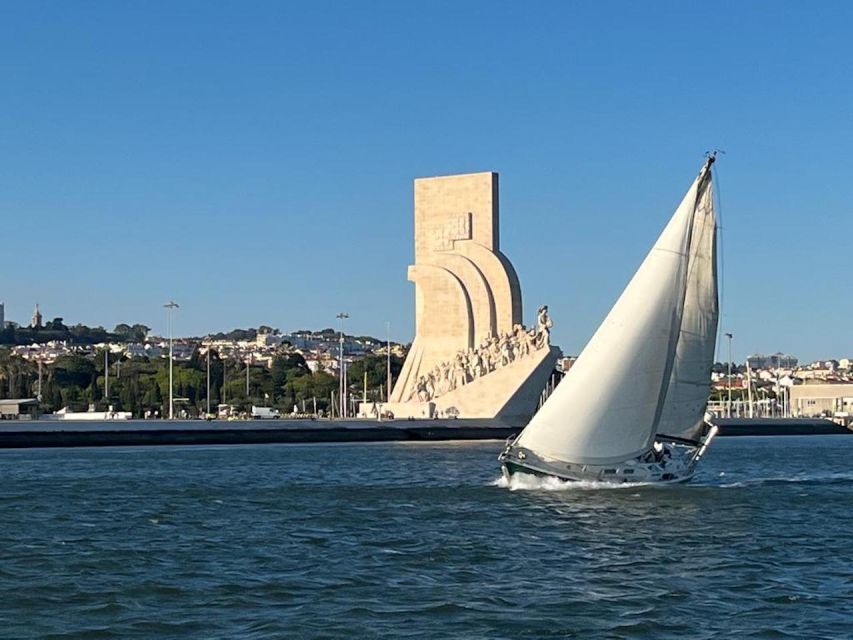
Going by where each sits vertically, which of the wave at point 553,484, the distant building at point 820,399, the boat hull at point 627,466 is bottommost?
the wave at point 553,484

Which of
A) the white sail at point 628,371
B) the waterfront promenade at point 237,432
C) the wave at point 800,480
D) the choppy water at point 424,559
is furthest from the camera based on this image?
the waterfront promenade at point 237,432

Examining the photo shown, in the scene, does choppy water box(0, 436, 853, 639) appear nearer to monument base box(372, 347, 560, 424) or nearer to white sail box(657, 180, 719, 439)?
white sail box(657, 180, 719, 439)

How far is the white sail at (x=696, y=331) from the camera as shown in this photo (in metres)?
26.4

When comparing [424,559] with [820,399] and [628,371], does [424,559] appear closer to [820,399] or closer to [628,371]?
[628,371]

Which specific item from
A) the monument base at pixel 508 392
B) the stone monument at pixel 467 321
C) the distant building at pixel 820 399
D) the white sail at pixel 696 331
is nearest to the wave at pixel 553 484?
the white sail at pixel 696 331

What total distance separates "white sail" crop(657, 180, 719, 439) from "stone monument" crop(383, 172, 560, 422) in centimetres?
3553

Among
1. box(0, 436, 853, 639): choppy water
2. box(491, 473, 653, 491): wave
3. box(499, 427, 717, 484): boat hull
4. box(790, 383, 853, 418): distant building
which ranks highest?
box(790, 383, 853, 418): distant building

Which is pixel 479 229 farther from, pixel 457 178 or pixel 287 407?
pixel 287 407

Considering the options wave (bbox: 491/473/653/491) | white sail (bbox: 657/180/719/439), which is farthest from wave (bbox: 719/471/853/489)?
wave (bbox: 491/473/653/491)

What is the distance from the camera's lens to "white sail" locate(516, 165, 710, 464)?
82.6ft

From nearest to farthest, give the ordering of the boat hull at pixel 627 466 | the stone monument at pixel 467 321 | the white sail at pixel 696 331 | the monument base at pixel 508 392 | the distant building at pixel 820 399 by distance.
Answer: the boat hull at pixel 627 466 < the white sail at pixel 696 331 < the monument base at pixel 508 392 < the stone monument at pixel 467 321 < the distant building at pixel 820 399

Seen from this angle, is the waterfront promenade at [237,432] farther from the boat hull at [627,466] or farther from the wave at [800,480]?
the boat hull at [627,466]

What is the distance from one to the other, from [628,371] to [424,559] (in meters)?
8.57

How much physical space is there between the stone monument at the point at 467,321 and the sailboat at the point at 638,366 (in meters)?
36.2
